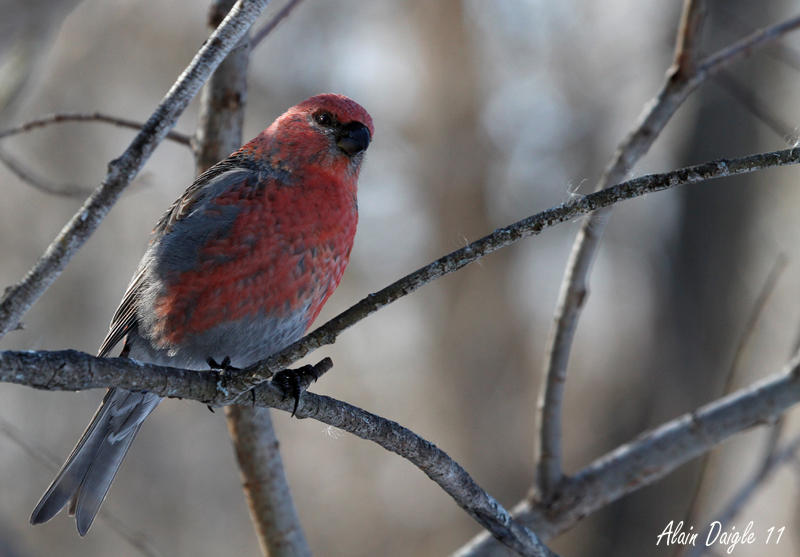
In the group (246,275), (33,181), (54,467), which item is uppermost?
(33,181)

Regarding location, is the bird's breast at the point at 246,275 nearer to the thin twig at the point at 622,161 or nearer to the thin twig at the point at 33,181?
→ the thin twig at the point at 33,181

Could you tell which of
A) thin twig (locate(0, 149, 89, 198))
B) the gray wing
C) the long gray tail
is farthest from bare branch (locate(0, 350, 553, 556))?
thin twig (locate(0, 149, 89, 198))

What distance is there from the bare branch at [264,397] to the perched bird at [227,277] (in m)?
0.61

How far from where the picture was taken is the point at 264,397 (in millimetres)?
2088

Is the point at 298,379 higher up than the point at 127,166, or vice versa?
the point at 127,166

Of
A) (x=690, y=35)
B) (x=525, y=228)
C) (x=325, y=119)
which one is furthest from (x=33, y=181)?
(x=690, y=35)

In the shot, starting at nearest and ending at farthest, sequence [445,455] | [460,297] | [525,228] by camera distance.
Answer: [525,228] → [445,455] → [460,297]

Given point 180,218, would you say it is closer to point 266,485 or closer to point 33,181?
point 33,181

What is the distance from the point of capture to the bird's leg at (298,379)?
204 centimetres

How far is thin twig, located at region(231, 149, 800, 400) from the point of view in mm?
1635

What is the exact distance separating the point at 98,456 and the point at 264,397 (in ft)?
3.32

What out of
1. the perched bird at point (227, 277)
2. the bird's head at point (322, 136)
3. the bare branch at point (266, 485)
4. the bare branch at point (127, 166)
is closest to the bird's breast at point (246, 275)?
the perched bird at point (227, 277)

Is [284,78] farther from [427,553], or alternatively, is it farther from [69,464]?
[69,464]

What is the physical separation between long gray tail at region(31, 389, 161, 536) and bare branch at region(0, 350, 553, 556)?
72cm
